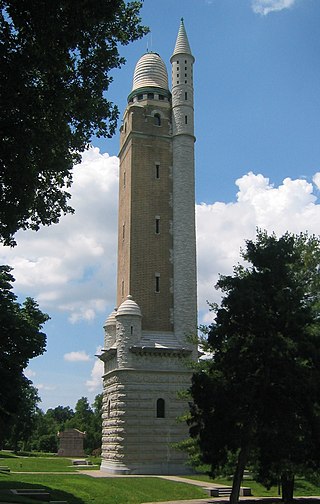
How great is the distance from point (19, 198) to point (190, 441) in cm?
1530

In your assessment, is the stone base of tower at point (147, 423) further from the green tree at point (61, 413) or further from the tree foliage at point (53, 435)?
the green tree at point (61, 413)

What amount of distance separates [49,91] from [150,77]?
32063 mm

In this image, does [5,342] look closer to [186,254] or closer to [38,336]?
[38,336]

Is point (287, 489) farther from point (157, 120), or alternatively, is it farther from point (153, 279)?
point (157, 120)

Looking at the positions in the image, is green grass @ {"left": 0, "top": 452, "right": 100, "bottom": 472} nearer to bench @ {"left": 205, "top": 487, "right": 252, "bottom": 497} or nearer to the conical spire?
bench @ {"left": 205, "top": 487, "right": 252, "bottom": 497}

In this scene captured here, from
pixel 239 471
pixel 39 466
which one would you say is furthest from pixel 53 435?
pixel 239 471

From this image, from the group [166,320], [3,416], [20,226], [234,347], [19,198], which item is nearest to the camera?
[19,198]

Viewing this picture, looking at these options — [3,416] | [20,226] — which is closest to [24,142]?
[20,226]

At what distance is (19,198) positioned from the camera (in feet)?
52.7

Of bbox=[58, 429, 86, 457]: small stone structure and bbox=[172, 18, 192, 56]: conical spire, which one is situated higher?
bbox=[172, 18, 192, 56]: conical spire

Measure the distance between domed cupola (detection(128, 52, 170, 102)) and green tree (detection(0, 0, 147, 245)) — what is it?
27860mm

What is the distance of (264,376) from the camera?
1867 cm

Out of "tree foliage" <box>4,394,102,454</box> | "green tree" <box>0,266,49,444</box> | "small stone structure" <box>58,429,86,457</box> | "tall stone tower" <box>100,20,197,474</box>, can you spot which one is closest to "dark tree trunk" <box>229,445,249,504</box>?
"green tree" <box>0,266,49,444</box>

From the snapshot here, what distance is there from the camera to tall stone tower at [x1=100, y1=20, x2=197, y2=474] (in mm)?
36375
